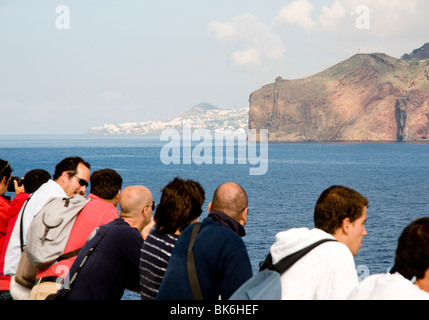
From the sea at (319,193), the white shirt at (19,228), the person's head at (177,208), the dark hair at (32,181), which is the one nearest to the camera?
the person's head at (177,208)

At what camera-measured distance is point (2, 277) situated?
5.79 m

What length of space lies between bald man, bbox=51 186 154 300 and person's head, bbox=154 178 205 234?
11.5 inches

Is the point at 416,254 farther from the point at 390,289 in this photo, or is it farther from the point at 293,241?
the point at 293,241

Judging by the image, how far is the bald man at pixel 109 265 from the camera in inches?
170

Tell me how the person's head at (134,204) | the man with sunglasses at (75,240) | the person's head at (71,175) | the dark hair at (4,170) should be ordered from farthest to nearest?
1. the dark hair at (4,170)
2. the person's head at (71,175)
3. the person's head at (134,204)
4. the man with sunglasses at (75,240)

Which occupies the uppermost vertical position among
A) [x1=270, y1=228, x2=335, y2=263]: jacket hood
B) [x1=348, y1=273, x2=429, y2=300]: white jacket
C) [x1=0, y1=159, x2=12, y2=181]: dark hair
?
[x1=0, y1=159, x2=12, y2=181]: dark hair

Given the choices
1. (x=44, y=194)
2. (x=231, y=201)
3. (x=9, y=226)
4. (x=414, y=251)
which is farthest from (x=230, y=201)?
(x=9, y=226)

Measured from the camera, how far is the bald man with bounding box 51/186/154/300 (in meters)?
4.32

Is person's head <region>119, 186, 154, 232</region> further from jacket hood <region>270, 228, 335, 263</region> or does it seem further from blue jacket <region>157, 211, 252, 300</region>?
jacket hood <region>270, 228, 335, 263</region>

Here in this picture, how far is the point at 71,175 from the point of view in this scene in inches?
244

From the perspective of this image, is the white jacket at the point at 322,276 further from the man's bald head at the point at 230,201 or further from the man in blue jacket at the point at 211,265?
the man's bald head at the point at 230,201

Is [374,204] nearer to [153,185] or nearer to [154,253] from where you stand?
[153,185]

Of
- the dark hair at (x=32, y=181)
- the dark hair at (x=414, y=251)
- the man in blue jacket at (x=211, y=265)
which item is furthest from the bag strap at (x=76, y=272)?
the dark hair at (x=32, y=181)

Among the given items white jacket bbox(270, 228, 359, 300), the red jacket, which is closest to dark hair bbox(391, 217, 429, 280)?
white jacket bbox(270, 228, 359, 300)
